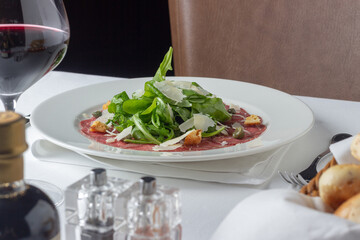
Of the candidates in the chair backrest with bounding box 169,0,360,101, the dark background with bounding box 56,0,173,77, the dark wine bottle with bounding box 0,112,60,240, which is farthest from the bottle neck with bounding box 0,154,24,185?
the dark background with bounding box 56,0,173,77

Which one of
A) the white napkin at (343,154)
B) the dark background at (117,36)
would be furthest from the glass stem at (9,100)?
the dark background at (117,36)

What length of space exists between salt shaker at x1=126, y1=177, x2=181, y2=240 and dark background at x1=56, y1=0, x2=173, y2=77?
124 inches

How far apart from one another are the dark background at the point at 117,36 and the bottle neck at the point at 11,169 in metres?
3.20

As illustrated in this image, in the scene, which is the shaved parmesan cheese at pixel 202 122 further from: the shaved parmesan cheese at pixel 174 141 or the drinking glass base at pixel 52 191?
the drinking glass base at pixel 52 191

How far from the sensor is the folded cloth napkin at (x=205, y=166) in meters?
0.85

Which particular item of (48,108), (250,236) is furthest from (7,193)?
(48,108)

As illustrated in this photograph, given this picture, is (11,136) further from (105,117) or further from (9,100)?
(105,117)

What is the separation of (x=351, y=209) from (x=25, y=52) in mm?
522

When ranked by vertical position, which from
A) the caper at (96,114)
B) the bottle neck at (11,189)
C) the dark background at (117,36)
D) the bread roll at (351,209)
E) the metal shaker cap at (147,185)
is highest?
the bottle neck at (11,189)

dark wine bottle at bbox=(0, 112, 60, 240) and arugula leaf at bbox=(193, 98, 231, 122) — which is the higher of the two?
dark wine bottle at bbox=(0, 112, 60, 240)

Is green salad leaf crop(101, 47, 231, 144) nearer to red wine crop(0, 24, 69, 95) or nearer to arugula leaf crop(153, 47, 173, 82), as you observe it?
arugula leaf crop(153, 47, 173, 82)

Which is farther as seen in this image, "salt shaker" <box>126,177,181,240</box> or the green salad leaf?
the green salad leaf

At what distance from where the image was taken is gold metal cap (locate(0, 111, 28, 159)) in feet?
1.37

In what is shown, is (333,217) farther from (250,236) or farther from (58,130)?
(58,130)
